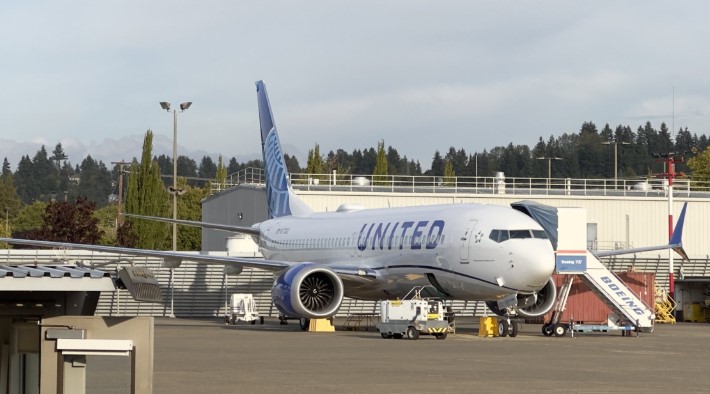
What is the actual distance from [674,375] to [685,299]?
33.4m

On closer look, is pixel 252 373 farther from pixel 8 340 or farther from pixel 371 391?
pixel 8 340

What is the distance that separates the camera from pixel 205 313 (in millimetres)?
53688

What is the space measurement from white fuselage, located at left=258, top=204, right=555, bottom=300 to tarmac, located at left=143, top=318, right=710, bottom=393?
65.3 inches

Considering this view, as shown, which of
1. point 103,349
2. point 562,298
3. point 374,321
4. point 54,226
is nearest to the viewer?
point 103,349

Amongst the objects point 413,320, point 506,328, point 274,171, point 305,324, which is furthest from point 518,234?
point 274,171

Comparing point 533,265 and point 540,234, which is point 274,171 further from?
point 533,265

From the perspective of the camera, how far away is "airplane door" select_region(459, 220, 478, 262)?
34875mm

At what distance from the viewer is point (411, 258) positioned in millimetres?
37375

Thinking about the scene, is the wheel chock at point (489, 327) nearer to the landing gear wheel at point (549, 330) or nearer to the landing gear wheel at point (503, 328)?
the landing gear wheel at point (503, 328)

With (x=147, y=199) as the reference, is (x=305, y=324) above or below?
below

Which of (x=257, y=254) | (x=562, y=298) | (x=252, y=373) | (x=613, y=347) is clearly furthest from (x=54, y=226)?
(x=252, y=373)

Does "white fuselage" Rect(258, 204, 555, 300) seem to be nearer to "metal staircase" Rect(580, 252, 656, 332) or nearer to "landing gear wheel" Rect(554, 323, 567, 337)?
"landing gear wheel" Rect(554, 323, 567, 337)

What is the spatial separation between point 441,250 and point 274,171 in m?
16.6

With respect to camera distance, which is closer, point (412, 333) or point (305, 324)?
point (412, 333)
